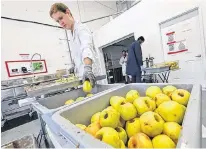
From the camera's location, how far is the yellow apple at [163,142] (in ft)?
1.14

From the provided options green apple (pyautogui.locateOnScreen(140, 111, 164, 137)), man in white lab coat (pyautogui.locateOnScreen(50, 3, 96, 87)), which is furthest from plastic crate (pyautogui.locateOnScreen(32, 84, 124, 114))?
green apple (pyautogui.locateOnScreen(140, 111, 164, 137))

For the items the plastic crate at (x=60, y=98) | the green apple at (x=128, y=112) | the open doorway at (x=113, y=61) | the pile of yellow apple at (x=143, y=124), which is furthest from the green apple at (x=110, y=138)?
the open doorway at (x=113, y=61)

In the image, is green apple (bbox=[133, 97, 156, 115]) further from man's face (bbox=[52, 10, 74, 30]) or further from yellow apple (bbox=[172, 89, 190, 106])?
man's face (bbox=[52, 10, 74, 30])

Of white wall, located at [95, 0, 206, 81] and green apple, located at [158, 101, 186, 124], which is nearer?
green apple, located at [158, 101, 186, 124]

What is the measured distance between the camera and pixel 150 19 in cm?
341

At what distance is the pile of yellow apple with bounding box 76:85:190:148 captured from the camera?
364mm

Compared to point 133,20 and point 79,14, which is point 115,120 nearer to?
point 133,20

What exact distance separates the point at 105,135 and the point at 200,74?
314 cm

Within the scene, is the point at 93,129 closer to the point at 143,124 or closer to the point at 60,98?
the point at 143,124

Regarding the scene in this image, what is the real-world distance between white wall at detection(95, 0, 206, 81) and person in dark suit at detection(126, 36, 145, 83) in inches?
17.4

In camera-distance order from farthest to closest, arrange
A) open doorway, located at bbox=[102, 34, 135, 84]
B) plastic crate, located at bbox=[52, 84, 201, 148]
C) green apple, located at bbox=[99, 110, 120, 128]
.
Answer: open doorway, located at bbox=[102, 34, 135, 84]
green apple, located at bbox=[99, 110, 120, 128]
plastic crate, located at bbox=[52, 84, 201, 148]

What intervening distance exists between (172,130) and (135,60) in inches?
116

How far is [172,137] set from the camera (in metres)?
0.37

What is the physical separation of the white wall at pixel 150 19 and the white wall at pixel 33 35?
6.14ft
